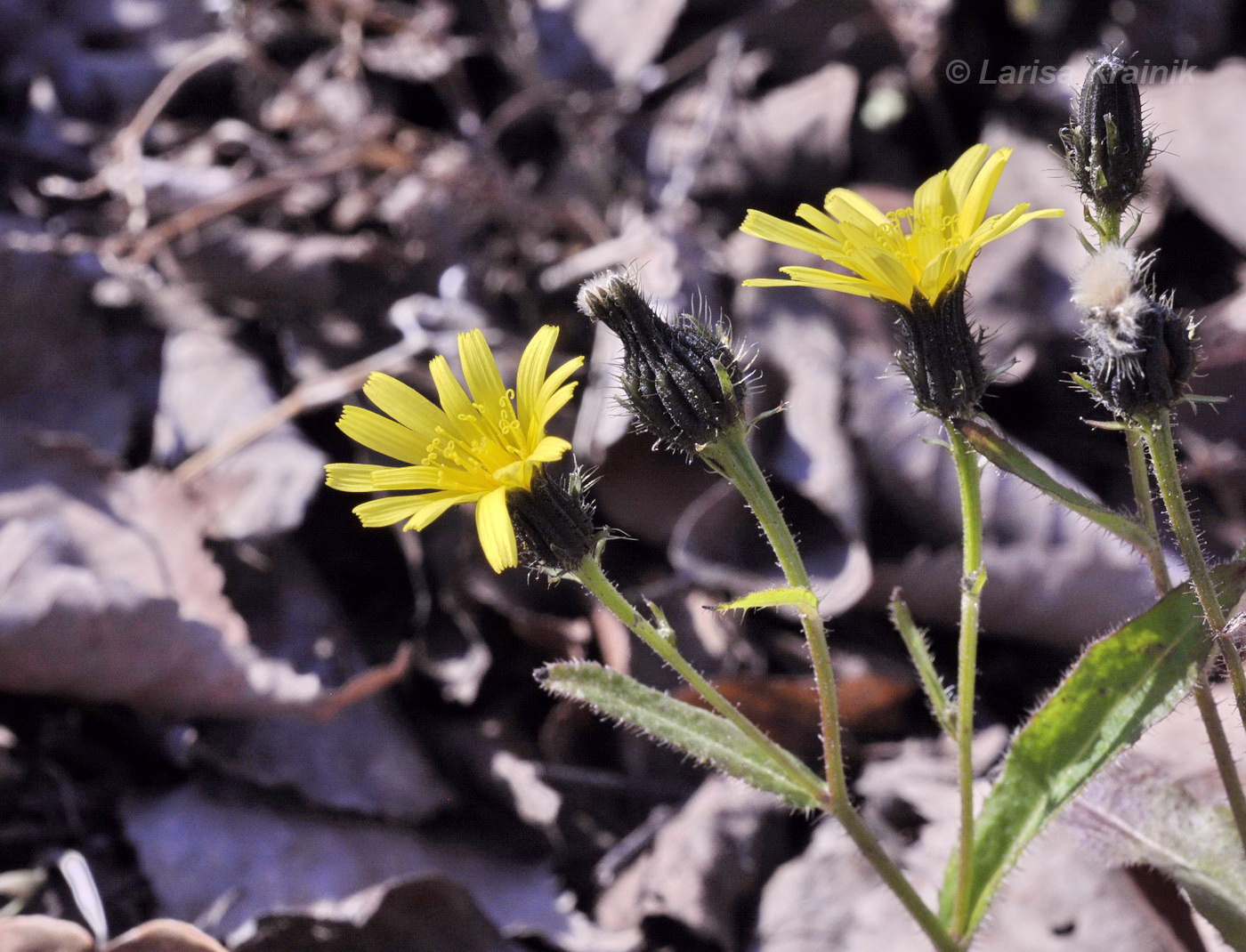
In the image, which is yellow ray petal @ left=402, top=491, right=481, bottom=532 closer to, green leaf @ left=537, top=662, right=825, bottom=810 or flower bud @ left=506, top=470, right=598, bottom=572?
flower bud @ left=506, top=470, right=598, bottom=572

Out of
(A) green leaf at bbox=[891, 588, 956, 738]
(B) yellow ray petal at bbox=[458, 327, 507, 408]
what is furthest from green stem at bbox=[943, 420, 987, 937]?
(B) yellow ray petal at bbox=[458, 327, 507, 408]

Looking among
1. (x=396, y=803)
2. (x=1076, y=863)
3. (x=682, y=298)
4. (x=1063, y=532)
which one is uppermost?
(x=682, y=298)

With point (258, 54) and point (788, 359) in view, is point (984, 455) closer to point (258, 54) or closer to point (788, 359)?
point (788, 359)

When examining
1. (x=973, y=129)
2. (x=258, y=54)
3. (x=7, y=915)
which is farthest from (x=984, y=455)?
(x=258, y=54)

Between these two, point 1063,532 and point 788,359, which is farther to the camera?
point 788,359

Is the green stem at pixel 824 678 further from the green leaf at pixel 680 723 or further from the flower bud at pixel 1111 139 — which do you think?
the flower bud at pixel 1111 139

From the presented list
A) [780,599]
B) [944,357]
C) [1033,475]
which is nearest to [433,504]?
[780,599]

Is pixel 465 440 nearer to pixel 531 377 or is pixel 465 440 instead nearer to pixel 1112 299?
pixel 531 377

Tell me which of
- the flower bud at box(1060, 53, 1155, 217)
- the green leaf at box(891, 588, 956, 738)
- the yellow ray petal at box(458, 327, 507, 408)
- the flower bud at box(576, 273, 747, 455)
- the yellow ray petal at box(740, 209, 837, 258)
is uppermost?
the flower bud at box(1060, 53, 1155, 217)
